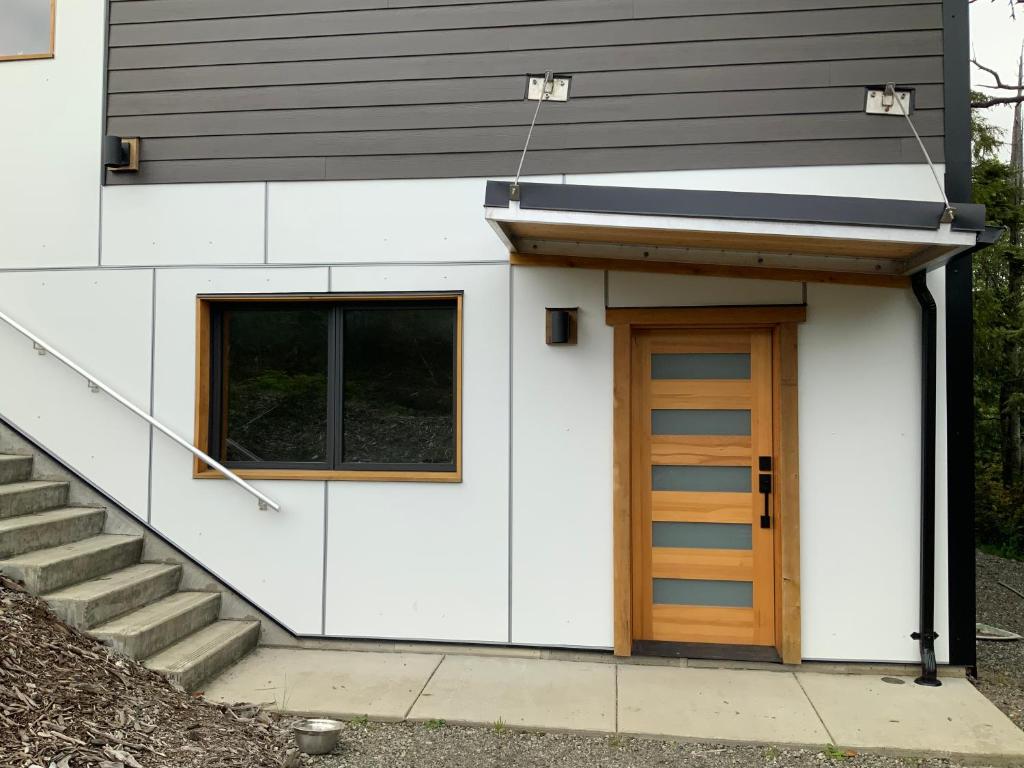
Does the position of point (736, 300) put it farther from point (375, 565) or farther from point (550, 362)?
point (375, 565)

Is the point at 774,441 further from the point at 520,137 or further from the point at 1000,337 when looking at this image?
the point at 1000,337

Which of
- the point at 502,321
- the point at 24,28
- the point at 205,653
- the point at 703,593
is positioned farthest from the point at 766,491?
the point at 24,28

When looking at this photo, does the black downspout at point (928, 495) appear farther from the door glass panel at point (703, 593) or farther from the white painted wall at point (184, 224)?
the white painted wall at point (184, 224)

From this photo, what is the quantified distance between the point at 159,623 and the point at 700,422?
11.3 ft

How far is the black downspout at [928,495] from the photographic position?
4137 millimetres

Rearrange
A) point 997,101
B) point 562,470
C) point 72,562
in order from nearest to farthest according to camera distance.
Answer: point 72,562, point 562,470, point 997,101

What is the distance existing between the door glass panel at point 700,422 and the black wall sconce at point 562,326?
74 cm

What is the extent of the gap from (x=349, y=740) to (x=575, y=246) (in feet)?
9.69

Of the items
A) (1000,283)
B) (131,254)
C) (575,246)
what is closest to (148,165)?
(131,254)

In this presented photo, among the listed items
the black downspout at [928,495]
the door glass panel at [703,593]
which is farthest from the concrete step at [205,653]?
the black downspout at [928,495]

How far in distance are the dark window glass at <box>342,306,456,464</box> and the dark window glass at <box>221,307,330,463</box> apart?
205mm

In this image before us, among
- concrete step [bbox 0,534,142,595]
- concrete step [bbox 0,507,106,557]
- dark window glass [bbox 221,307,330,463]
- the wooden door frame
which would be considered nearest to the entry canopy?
the wooden door frame

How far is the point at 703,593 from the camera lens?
4.55 meters

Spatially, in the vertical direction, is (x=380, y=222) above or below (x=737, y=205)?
above
